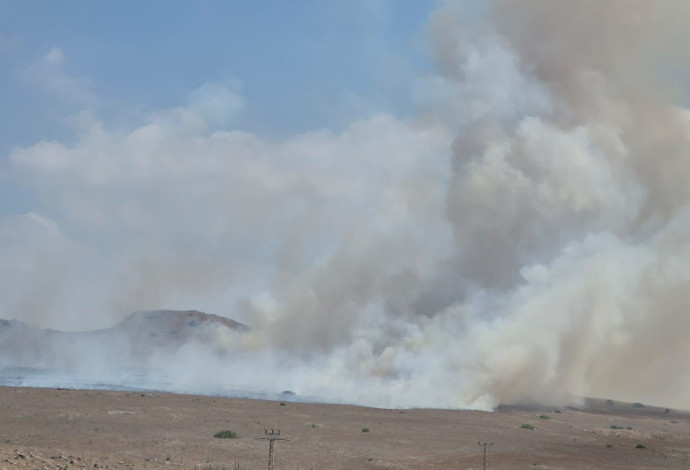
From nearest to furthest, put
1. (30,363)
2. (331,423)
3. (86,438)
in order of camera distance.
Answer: (86,438)
(331,423)
(30,363)

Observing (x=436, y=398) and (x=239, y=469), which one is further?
(x=436, y=398)

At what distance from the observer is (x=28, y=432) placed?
50469 mm

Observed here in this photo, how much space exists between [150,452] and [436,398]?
5719cm

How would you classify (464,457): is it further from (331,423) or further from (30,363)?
(30,363)

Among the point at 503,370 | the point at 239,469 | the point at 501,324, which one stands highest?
the point at 501,324

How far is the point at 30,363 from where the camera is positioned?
586 ft

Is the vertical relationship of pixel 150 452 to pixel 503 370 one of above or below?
below

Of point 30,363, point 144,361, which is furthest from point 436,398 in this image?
point 30,363

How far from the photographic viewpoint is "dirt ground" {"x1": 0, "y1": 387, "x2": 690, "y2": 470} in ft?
143

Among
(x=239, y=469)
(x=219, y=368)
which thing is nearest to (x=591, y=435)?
(x=239, y=469)

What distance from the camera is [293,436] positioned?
57094mm

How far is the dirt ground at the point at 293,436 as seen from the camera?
1719 inches

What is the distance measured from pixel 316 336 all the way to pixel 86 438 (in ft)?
273

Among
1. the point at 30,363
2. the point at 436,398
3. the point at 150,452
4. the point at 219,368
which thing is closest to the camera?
the point at 150,452
